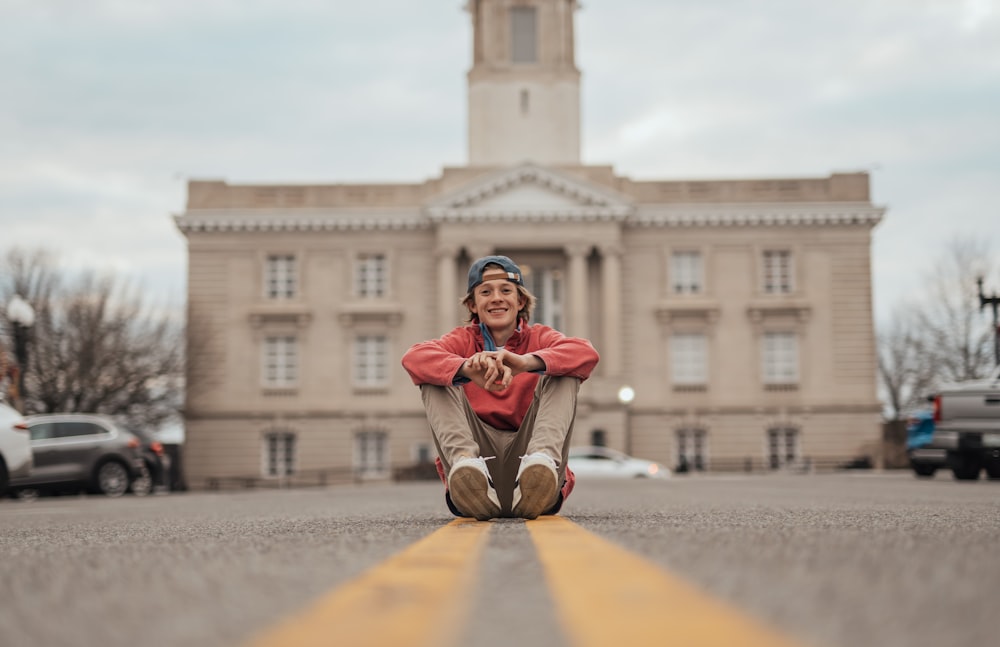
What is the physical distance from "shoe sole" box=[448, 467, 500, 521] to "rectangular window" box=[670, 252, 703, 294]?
1741 inches

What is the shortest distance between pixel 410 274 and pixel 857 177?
60.8ft

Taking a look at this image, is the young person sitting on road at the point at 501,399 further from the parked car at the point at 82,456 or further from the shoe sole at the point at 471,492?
the parked car at the point at 82,456

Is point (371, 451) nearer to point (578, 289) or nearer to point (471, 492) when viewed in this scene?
point (578, 289)

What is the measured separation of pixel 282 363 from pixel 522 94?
1532 cm

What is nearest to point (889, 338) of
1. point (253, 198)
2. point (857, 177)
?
point (857, 177)

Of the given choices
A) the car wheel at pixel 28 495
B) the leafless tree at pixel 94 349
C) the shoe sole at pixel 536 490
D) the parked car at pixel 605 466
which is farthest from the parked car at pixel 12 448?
the leafless tree at pixel 94 349

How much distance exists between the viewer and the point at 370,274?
49.9m

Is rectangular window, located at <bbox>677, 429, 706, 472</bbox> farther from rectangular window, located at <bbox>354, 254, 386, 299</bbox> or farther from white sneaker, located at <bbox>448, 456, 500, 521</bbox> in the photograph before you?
white sneaker, located at <bbox>448, 456, 500, 521</bbox>

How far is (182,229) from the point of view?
4975 cm

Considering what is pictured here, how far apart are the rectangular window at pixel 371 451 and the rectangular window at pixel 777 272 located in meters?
16.6

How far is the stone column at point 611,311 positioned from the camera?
4747 cm

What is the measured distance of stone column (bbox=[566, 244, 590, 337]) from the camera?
47.6m

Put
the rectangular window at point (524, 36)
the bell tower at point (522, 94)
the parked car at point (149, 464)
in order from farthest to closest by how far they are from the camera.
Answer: the rectangular window at point (524, 36) → the bell tower at point (522, 94) → the parked car at point (149, 464)

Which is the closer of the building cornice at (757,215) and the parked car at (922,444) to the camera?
the parked car at (922,444)
